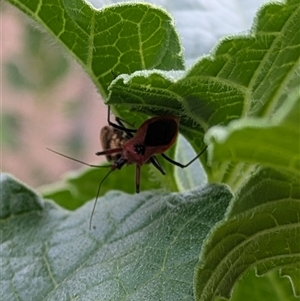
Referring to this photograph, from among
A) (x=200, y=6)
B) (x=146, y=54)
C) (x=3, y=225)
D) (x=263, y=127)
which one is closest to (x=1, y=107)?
(x=200, y=6)

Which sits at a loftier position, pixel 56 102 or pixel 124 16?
pixel 124 16

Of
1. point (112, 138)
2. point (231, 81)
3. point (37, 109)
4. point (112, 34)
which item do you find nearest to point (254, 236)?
point (231, 81)

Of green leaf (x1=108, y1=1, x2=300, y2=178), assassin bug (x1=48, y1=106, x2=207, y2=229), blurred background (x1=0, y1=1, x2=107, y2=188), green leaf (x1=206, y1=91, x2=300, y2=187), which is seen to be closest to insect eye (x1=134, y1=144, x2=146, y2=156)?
assassin bug (x1=48, y1=106, x2=207, y2=229)

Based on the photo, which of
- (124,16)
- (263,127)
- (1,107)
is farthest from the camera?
(1,107)

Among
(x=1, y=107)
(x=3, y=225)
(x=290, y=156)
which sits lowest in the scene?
(x=1, y=107)

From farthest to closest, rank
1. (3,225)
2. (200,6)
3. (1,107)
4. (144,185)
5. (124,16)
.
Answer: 1. (1,107)
2. (200,6)
3. (144,185)
4. (3,225)
5. (124,16)

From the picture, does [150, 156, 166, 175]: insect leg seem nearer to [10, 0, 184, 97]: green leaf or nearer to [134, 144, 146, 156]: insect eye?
[134, 144, 146, 156]: insect eye

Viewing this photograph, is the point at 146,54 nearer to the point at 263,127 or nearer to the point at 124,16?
the point at 124,16

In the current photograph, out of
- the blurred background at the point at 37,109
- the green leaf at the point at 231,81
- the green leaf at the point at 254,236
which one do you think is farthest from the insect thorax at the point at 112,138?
the blurred background at the point at 37,109

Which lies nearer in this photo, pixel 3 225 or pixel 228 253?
pixel 228 253
